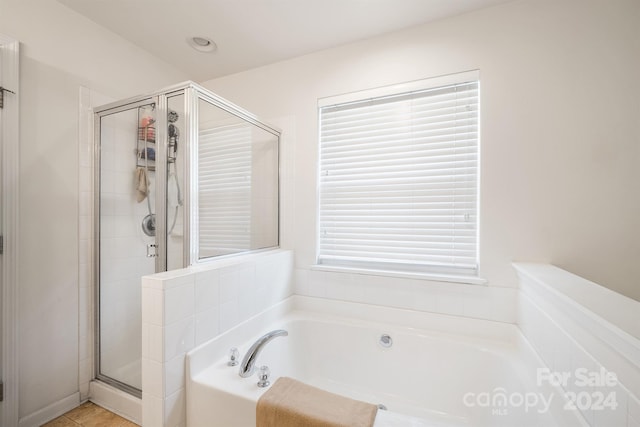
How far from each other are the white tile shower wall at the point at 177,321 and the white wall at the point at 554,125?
47.5 inches

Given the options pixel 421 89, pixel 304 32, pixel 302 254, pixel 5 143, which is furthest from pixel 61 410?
pixel 421 89

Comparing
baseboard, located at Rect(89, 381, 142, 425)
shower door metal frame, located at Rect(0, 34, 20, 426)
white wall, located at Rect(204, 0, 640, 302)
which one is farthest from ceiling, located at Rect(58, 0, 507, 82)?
baseboard, located at Rect(89, 381, 142, 425)

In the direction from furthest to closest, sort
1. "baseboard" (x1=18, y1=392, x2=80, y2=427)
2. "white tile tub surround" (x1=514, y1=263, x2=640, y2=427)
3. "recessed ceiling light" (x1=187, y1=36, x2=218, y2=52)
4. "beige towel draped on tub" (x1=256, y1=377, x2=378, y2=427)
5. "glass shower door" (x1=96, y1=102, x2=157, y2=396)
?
"recessed ceiling light" (x1=187, y1=36, x2=218, y2=52) < "glass shower door" (x1=96, y1=102, x2=157, y2=396) < "baseboard" (x1=18, y1=392, x2=80, y2=427) < "beige towel draped on tub" (x1=256, y1=377, x2=378, y2=427) < "white tile tub surround" (x1=514, y1=263, x2=640, y2=427)

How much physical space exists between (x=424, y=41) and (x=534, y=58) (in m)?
0.63

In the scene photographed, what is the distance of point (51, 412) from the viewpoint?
58.8 inches

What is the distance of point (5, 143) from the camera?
1.35 meters

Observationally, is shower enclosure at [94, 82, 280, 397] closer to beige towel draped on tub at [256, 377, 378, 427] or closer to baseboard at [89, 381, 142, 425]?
baseboard at [89, 381, 142, 425]

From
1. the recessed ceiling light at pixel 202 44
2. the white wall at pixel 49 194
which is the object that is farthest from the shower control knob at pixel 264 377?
the recessed ceiling light at pixel 202 44

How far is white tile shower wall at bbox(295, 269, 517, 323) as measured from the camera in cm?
154

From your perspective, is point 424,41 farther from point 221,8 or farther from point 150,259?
point 150,259

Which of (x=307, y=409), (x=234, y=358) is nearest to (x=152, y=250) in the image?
(x=234, y=358)

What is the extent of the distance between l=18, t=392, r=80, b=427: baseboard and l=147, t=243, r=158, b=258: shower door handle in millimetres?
968

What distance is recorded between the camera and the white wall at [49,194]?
1424 mm

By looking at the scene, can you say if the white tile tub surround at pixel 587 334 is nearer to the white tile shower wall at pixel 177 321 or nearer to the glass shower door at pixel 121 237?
the white tile shower wall at pixel 177 321
